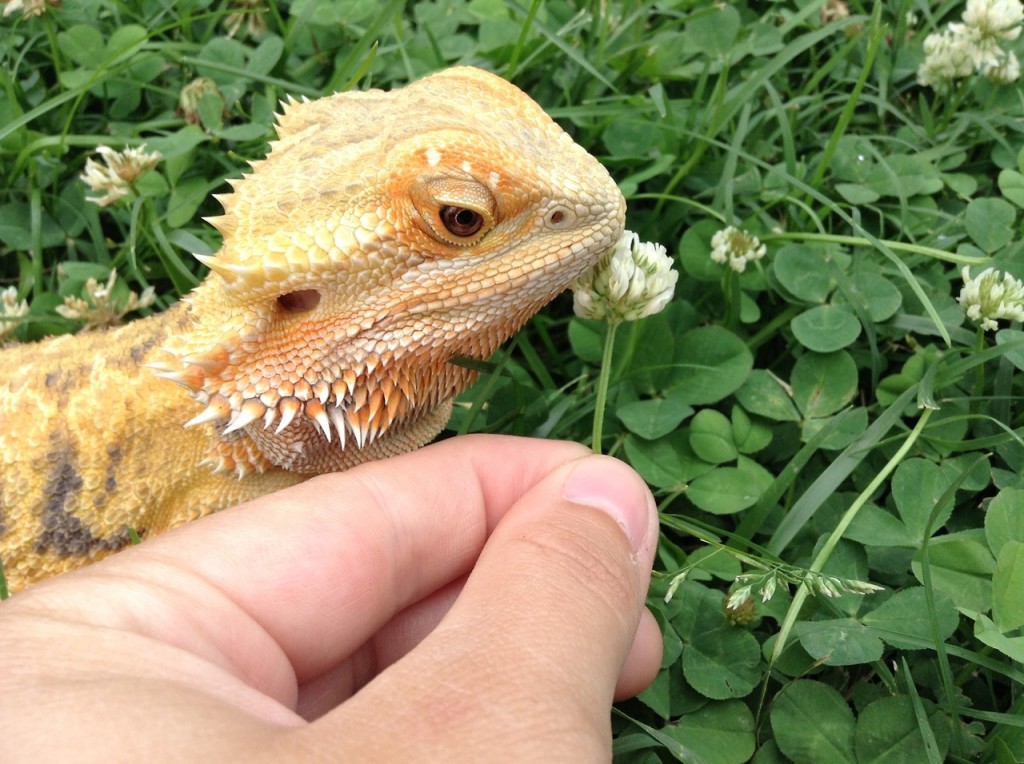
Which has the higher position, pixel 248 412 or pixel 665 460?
pixel 248 412

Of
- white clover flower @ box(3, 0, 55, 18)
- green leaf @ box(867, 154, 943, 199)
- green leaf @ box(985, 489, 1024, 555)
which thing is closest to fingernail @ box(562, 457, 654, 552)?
green leaf @ box(985, 489, 1024, 555)

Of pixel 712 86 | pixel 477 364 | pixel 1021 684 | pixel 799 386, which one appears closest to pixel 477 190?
pixel 477 364

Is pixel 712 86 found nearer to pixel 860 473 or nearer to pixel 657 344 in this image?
pixel 657 344

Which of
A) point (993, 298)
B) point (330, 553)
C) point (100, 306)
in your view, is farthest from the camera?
point (100, 306)

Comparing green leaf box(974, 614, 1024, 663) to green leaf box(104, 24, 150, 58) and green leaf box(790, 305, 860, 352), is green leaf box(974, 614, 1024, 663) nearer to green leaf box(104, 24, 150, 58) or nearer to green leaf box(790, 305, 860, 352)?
green leaf box(790, 305, 860, 352)

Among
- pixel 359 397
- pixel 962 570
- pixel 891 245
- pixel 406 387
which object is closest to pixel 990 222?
pixel 891 245

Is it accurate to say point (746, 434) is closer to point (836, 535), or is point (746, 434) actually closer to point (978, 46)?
point (836, 535)

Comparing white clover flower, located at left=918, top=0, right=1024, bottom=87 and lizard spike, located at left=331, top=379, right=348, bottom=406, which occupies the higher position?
white clover flower, located at left=918, top=0, right=1024, bottom=87

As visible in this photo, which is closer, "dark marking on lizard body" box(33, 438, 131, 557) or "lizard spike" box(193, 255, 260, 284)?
"lizard spike" box(193, 255, 260, 284)
